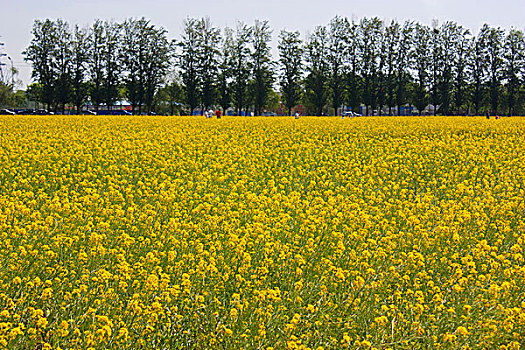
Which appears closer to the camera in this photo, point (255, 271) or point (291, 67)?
point (255, 271)

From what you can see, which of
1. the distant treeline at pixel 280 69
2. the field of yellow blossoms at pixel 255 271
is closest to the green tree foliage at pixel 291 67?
the distant treeline at pixel 280 69

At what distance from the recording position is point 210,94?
218 feet

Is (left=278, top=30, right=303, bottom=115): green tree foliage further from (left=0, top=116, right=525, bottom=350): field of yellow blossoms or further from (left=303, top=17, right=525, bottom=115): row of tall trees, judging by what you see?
(left=0, top=116, right=525, bottom=350): field of yellow blossoms

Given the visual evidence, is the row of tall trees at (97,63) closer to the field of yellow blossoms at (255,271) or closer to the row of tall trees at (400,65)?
the row of tall trees at (400,65)

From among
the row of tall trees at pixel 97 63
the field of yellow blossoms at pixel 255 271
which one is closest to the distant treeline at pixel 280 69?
the row of tall trees at pixel 97 63

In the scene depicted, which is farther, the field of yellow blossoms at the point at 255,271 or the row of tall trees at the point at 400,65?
the row of tall trees at the point at 400,65

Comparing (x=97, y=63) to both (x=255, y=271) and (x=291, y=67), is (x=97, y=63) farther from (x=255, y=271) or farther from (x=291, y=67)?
(x=255, y=271)

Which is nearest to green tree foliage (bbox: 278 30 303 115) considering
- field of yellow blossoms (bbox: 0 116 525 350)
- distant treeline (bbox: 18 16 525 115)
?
distant treeline (bbox: 18 16 525 115)

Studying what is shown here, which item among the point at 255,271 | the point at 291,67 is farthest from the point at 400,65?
the point at 255,271

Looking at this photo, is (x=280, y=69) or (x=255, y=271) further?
(x=280, y=69)

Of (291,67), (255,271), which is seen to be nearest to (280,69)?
(291,67)

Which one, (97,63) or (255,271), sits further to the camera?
(97,63)

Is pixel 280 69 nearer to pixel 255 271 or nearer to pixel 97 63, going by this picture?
pixel 97 63

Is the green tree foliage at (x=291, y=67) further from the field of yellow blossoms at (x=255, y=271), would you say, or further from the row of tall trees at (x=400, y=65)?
the field of yellow blossoms at (x=255, y=271)
